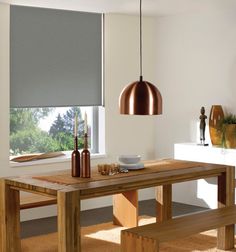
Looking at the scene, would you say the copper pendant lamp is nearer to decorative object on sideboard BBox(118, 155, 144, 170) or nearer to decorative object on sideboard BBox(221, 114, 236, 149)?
decorative object on sideboard BBox(118, 155, 144, 170)

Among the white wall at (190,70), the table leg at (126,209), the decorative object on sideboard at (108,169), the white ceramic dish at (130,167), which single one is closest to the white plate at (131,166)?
the white ceramic dish at (130,167)

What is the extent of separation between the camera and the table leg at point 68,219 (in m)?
4.55

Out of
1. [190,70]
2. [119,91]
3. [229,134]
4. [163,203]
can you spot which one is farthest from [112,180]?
[190,70]

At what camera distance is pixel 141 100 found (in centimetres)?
481

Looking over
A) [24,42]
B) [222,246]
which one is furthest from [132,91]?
[24,42]

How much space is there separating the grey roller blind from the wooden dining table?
185cm

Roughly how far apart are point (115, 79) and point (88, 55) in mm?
501

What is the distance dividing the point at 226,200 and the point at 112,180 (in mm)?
1357

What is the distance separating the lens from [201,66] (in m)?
7.80

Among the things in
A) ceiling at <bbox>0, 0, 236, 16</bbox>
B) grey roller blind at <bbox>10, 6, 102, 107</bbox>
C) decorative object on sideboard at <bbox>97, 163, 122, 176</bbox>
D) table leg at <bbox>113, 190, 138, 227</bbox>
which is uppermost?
ceiling at <bbox>0, 0, 236, 16</bbox>

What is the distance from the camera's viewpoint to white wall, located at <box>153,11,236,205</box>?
751 centimetres

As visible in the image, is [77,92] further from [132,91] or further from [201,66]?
[132,91]

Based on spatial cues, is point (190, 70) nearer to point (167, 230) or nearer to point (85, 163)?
point (85, 163)

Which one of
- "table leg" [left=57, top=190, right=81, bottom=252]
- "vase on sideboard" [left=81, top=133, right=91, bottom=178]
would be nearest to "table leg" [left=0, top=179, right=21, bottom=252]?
"vase on sideboard" [left=81, top=133, right=91, bottom=178]
